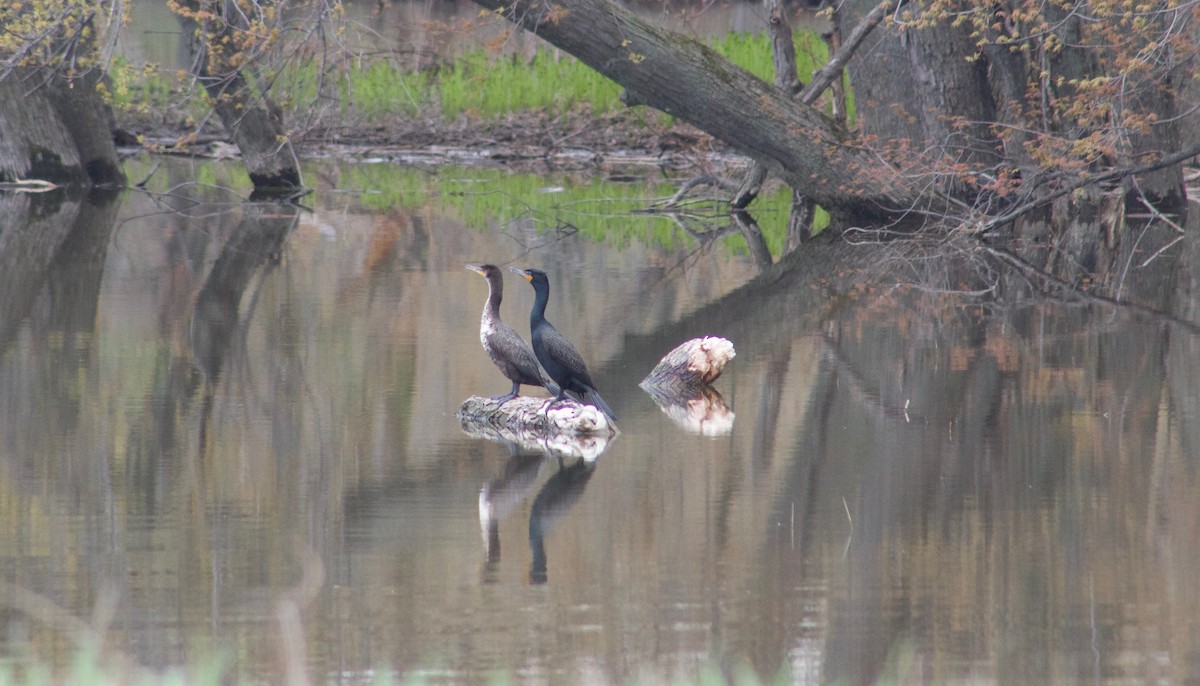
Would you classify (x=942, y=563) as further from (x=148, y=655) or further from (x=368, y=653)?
(x=148, y=655)

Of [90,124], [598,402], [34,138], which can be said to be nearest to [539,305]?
[598,402]

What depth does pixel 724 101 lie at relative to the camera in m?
12.2

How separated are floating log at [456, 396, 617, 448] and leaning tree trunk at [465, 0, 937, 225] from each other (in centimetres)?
499

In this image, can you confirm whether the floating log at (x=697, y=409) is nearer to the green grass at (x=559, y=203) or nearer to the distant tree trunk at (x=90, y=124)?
the green grass at (x=559, y=203)

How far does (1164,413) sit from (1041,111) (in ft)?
20.6

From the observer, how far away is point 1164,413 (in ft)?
21.0

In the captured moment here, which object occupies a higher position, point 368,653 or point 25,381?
point 25,381

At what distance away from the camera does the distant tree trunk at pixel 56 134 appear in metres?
16.2

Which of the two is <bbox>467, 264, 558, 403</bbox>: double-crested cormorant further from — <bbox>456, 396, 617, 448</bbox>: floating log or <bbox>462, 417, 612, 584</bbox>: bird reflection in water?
<bbox>462, 417, 612, 584</bbox>: bird reflection in water

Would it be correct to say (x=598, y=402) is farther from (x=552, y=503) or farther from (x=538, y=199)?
(x=538, y=199)

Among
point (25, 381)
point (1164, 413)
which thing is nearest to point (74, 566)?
point (25, 381)

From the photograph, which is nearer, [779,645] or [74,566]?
[779,645]

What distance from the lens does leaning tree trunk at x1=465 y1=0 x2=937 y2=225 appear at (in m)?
11.3

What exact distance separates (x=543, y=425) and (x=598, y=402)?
263 millimetres
